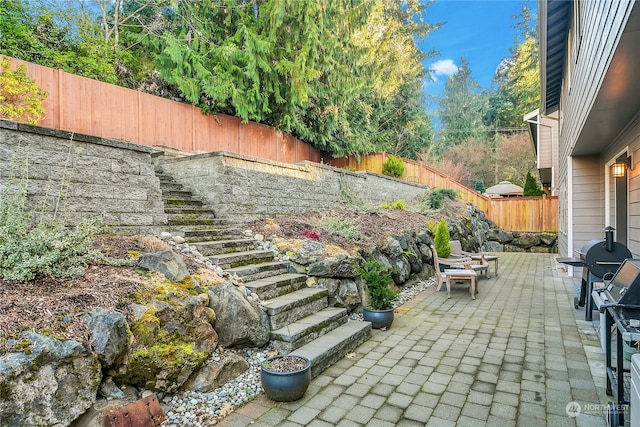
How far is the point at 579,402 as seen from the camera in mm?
2600

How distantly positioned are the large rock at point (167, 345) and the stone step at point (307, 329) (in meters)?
Answer: 0.68

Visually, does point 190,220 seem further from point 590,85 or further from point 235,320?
point 590,85

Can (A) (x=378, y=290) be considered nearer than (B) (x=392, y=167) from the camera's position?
Yes

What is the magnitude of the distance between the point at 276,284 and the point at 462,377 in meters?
2.05

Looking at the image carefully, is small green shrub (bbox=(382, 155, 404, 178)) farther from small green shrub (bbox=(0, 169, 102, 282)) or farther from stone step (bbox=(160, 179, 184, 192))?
small green shrub (bbox=(0, 169, 102, 282))

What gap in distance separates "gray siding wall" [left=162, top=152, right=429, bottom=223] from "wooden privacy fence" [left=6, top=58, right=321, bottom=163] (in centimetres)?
163

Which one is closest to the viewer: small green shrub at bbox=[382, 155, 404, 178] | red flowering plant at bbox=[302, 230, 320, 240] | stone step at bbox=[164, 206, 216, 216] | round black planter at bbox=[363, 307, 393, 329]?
round black planter at bbox=[363, 307, 393, 329]

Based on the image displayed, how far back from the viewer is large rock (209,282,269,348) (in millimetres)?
3047

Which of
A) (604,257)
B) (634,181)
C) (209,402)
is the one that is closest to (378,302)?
(209,402)

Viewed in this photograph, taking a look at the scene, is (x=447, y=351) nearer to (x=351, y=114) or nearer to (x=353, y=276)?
(x=353, y=276)

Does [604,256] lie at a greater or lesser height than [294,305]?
greater

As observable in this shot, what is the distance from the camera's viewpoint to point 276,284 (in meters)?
3.97

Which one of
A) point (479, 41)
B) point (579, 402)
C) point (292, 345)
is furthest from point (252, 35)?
point (479, 41)

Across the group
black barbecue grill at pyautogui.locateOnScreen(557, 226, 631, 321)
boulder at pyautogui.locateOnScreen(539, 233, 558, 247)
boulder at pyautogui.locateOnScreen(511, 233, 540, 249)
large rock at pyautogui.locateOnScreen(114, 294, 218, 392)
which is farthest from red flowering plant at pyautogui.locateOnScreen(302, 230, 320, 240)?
boulder at pyautogui.locateOnScreen(539, 233, 558, 247)
